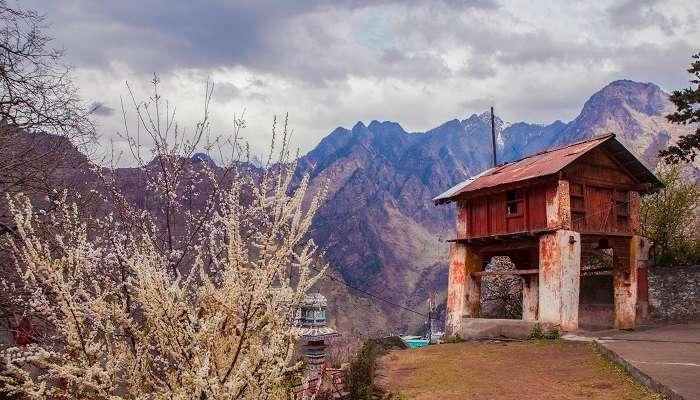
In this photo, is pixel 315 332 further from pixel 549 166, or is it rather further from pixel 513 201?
pixel 549 166

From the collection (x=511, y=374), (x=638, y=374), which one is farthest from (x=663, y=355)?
(x=511, y=374)

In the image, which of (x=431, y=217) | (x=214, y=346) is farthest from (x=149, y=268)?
(x=431, y=217)

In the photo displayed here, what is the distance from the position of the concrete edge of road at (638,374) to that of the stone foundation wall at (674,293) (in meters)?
9.12

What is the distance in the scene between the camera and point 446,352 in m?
18.8

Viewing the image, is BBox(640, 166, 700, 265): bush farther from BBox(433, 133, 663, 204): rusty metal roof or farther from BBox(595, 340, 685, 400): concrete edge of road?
BBox(595, 340, 685, 400): concrete edge of road

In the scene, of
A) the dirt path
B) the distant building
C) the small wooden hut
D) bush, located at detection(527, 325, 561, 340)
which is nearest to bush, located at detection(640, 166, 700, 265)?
the small wooden hut

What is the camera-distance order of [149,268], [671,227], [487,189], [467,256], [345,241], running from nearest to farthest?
[149,268]
[487,189]
[467,256]
[671,227]
[345,241]

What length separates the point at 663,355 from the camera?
12.8 meters

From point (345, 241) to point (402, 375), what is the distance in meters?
121

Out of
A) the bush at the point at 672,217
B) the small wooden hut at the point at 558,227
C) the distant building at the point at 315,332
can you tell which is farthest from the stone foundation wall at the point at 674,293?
the distant building at the point at 315,332

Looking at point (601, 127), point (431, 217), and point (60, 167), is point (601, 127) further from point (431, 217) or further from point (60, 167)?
point (60, 167)

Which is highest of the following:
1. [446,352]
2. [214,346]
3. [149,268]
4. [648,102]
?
[648,102]

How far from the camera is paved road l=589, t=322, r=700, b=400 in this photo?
9398mm

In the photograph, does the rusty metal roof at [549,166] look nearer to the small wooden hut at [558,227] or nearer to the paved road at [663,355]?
the small wooden hut at [558,227]
